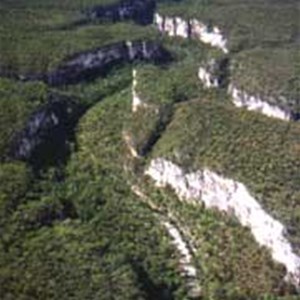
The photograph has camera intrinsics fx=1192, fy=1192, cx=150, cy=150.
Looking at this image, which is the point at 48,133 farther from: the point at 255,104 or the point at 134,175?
the point at 255,104

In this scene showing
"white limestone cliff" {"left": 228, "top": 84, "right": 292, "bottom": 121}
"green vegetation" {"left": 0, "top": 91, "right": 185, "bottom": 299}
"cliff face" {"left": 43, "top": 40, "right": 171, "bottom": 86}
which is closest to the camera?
"green vegetation" {"left": 0, "top": 91, "right": 185, "bottom": 299}

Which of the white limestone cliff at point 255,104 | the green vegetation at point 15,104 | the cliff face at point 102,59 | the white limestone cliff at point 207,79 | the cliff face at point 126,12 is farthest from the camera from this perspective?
the cliff face at point 126,12

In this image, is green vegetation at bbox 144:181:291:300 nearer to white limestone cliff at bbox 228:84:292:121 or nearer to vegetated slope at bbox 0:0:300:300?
vegetated slope at bbox 0:0:300:300

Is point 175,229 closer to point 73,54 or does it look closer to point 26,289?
point 26,289

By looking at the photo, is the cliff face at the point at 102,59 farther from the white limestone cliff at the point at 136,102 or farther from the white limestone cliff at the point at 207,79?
the white limestone cliff at the point at 207,79

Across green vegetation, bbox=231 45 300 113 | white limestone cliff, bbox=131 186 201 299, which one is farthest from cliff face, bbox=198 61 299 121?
white limestone cliff, bbox=131 186 201 299

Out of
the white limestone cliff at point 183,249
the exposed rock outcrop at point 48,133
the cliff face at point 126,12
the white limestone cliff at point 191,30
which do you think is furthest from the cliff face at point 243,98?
the cliff face at point 126,12
